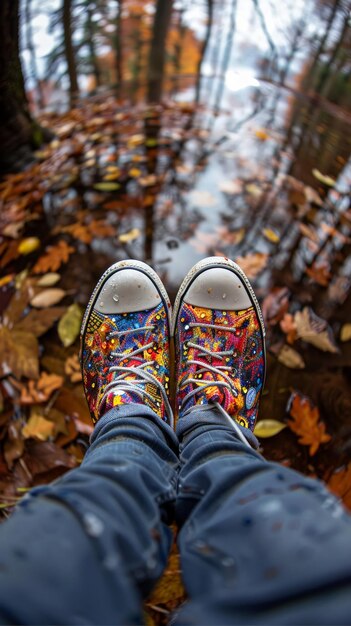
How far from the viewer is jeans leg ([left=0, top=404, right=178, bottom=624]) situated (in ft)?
1.51

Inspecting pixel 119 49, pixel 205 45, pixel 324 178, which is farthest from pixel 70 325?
pixel 205 45

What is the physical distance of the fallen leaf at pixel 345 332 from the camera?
1249 millimetres

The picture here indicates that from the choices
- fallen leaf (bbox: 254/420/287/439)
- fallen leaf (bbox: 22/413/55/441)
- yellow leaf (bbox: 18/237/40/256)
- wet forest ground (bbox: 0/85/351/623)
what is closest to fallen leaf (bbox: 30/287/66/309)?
wet forest ground (bbox: 0/85/351/623)

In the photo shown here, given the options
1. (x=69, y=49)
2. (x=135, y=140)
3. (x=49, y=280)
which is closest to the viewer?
(x=49, y=280)

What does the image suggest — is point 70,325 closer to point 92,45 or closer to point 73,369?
point 73,369

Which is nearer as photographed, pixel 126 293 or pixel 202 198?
pixel 126 293

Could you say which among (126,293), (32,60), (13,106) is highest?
(32,60)

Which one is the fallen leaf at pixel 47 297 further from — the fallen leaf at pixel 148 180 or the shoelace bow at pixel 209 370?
the fallen leaf at pixel 148 180

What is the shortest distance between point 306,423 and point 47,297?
862 millimetres

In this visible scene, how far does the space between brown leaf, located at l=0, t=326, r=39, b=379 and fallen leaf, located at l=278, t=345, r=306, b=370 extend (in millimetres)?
725

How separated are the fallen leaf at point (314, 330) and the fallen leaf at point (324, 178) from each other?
66 cm

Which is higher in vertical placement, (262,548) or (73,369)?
(262,548)

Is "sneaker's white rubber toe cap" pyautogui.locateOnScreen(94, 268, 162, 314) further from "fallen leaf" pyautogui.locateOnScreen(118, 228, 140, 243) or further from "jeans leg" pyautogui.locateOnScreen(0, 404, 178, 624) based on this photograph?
"jeans leg" pyautogui.locateOnScreen(0, 404, 178, 624)

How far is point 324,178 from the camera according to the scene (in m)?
1.70
